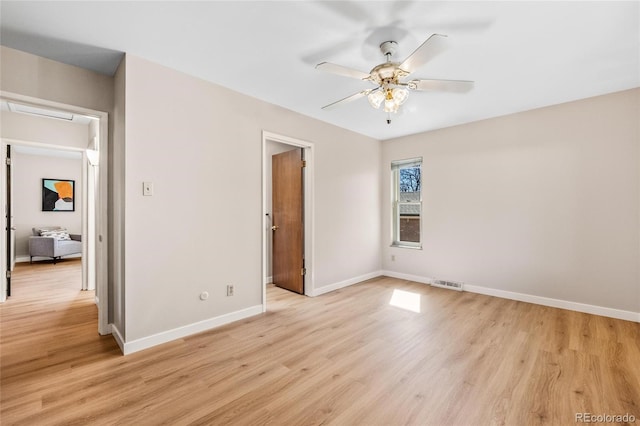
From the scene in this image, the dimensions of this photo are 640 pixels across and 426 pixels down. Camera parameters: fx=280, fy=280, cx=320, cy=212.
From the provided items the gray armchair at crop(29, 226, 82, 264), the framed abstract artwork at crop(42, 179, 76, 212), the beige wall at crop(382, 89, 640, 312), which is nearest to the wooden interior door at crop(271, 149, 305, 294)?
the beige wall at crop(382, 89, 640, 312)

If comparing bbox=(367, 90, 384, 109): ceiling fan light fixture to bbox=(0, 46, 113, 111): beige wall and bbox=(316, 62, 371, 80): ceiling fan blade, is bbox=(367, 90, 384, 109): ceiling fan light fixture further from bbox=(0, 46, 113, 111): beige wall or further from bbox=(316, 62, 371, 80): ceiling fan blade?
bbox=(0, 46, 113, 111): beige wall

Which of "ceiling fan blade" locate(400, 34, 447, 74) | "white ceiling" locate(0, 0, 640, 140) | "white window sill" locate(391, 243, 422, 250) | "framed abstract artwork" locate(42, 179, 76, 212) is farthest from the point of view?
"framed abstract artwork" locate(42, 179, 76, 212)

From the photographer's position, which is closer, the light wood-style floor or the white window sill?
the light wood-style floor

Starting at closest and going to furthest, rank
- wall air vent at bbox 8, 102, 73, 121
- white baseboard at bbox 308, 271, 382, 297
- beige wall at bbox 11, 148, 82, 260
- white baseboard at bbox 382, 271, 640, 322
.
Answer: white baseboard at bbox 382, 271, 640, 322 → wall air vent at bbox 8, 102, 73, 121 → white baseboard at bbox 308, 271, 382, 297 → beige wall at bbox 11, 148, 82, 260

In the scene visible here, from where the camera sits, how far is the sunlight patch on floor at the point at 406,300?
357 centimetres

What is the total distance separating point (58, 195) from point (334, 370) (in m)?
8.51

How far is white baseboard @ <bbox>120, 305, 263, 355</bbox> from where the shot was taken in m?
2.43

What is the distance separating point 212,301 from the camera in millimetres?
2941

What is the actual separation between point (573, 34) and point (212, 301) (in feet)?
12.9

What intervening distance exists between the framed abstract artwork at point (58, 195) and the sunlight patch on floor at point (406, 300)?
27.3 ft

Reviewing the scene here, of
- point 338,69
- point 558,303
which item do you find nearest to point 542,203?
point 558,303

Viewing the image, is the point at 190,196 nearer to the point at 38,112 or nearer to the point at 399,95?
the point at 399,95

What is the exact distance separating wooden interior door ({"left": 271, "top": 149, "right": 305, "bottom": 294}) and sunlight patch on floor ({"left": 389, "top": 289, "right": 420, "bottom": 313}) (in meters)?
1.34

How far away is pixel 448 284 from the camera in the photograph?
14.4 ft
